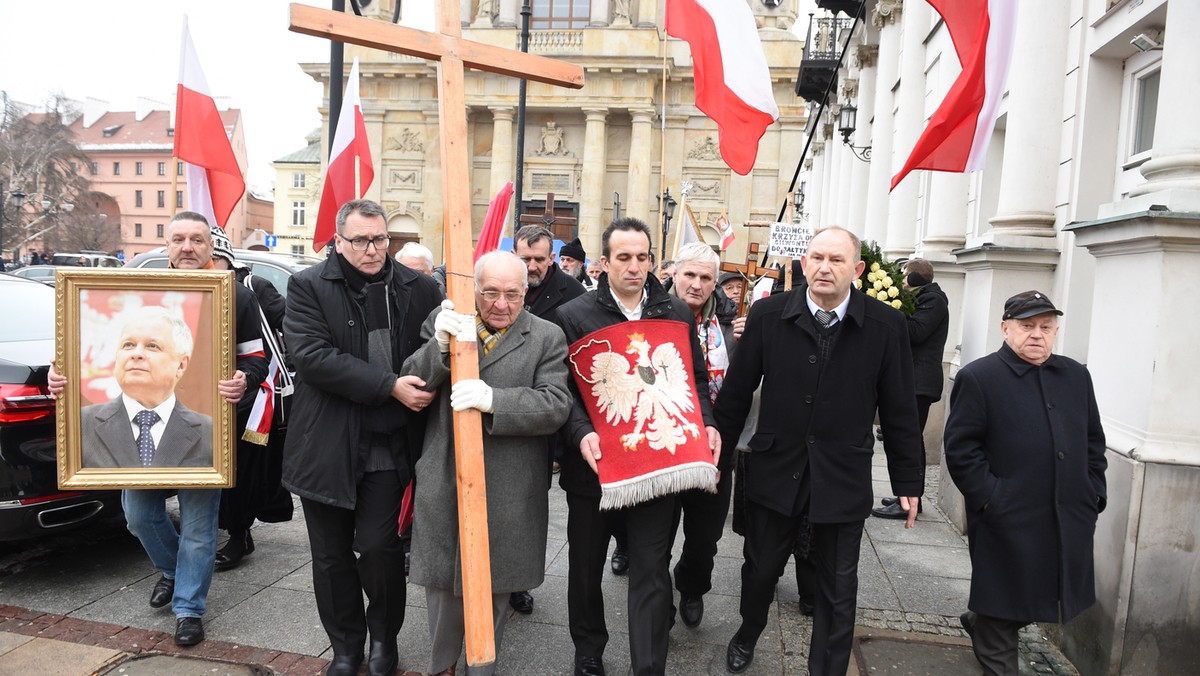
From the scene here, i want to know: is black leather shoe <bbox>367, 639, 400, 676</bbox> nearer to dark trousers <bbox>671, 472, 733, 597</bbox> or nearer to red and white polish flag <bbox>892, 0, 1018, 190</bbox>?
dark trousers <bbox>671, 472, 733, 597</bbox>

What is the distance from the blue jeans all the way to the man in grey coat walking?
1.40 metres

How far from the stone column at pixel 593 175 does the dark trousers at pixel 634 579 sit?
3660 centimetres

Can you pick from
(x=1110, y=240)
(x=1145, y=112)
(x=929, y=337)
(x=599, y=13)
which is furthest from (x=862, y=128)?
(x=599, y=13)

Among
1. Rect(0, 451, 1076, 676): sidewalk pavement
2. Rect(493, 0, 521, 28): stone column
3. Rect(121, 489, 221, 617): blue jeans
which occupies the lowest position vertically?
Rect(0, 451, 1076, 676): sidewalk pavement

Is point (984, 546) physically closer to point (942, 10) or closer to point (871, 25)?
point (942, 10)

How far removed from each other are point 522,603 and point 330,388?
178cm

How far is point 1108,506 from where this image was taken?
13.3ft

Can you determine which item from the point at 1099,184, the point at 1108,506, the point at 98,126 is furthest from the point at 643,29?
the point at 98,126

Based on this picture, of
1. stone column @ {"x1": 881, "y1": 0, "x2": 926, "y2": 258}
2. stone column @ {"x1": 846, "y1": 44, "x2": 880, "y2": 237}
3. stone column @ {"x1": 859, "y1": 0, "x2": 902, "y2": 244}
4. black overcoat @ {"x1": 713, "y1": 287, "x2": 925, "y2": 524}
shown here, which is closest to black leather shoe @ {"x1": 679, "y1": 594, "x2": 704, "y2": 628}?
black overcoat @ {"x1": 713, "y1": 287, "x2": 925, "y2": 524}

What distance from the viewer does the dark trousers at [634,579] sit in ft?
11.7

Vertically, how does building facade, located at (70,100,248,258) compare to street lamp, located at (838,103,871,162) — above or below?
above

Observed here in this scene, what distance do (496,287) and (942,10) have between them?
3626 mm

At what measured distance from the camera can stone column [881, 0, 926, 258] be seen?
11.2 m

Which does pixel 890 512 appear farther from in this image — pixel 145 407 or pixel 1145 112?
pixel 145 407
